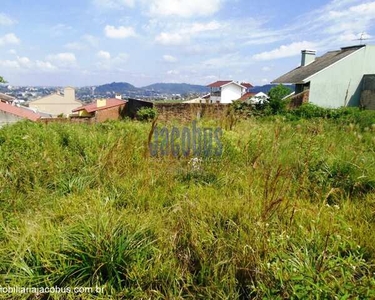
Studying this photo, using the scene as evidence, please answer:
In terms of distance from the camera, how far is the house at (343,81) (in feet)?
52.2

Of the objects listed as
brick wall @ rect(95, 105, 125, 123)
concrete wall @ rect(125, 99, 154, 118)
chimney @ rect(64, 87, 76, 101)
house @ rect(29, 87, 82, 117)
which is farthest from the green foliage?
chimney @ rect(64, 87, 76, 101)

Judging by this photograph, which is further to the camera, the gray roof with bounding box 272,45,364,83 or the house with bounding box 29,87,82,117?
the house with bounding box 29,87,82,117

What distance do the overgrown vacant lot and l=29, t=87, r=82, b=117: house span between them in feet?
183

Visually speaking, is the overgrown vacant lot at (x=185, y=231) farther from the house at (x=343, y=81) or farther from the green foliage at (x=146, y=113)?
the house at (x=343, y=81)

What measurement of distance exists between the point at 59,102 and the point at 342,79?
52.9 meters

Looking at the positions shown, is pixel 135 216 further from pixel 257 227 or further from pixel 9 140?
pixel 9 140

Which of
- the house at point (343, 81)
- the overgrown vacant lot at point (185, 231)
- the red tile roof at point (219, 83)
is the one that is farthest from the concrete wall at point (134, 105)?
the red tile roof at point (219, 83)

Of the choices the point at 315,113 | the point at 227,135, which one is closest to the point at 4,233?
the point at 227,135

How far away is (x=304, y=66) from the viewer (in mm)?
19641

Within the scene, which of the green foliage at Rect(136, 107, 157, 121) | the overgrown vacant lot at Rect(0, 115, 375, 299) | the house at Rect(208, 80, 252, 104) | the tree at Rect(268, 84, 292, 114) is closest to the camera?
the overgrown vacant lot at Rect(0, 115, 375, 299)

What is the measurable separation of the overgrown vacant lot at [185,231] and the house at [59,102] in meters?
55.9

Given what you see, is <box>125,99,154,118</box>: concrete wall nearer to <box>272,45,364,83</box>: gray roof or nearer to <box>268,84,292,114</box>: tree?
<box>268,84,292,114</box>: tree

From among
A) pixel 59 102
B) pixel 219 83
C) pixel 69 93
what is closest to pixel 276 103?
pixel 219 83

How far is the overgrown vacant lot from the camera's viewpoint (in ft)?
5.04
